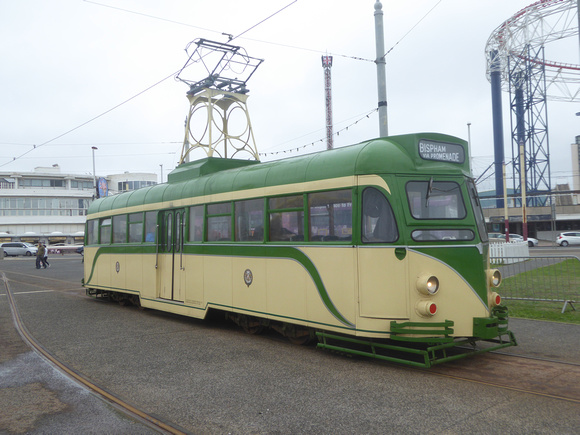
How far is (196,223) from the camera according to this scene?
10.4 meters

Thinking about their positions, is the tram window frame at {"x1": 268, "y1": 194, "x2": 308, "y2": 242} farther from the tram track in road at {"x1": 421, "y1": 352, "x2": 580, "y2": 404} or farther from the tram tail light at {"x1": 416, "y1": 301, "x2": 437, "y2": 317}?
the tram track in road at {"x1": 421, "y1": 352, "x2": 580, "y2": 404}

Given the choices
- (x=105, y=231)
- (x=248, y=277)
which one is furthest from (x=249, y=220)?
(x=105, y=231)

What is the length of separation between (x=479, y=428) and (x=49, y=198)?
3396 inches

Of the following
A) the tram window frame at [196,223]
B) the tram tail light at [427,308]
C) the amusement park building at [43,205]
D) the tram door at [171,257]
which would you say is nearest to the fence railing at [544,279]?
the tram tail light at [427,308]

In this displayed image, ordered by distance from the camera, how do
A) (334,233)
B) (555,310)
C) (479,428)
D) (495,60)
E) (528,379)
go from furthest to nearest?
(495,60)
(555,310)
(334,233)
(528,379)
(479,428)

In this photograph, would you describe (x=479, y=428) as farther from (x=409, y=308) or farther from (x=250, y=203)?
(x=250, y=203)

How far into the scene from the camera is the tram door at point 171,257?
10.8m

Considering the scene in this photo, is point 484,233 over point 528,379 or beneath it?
over

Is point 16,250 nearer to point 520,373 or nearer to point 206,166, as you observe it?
point 206,166

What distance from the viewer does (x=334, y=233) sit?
7.13 metres

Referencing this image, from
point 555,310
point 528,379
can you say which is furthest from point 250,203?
point 555,310

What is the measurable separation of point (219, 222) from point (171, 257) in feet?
6.97

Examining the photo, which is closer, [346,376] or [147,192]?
[346,376]

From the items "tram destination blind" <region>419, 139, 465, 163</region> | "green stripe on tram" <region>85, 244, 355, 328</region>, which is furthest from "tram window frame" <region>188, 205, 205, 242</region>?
"tram destination blind" <region>419, 139, 465, 163</region>
